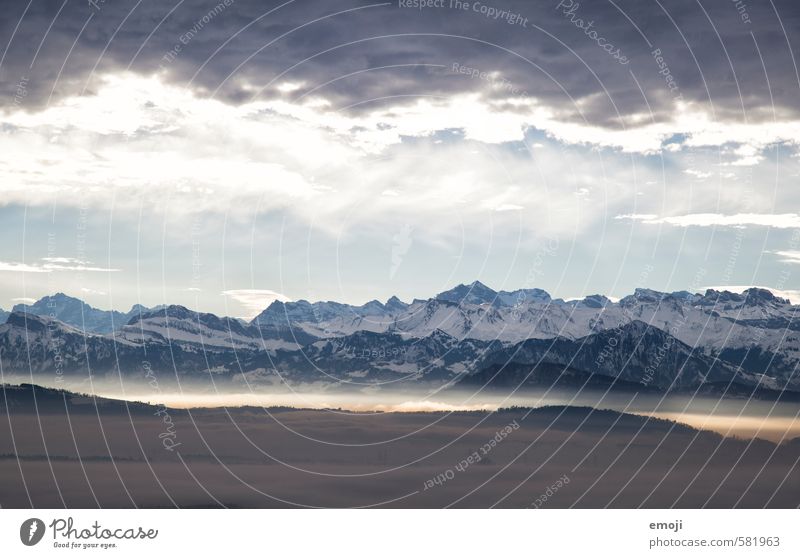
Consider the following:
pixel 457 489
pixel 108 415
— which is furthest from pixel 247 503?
pixel 108 415

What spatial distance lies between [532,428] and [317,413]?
379 feet

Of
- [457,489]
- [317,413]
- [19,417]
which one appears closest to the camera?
[457,489]

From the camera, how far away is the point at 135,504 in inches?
1572

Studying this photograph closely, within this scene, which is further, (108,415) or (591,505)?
(108,415)

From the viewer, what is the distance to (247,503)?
4091 cm

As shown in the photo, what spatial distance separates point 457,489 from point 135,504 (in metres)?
18.8

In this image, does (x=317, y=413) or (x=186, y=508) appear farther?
(x=317, y=413)
